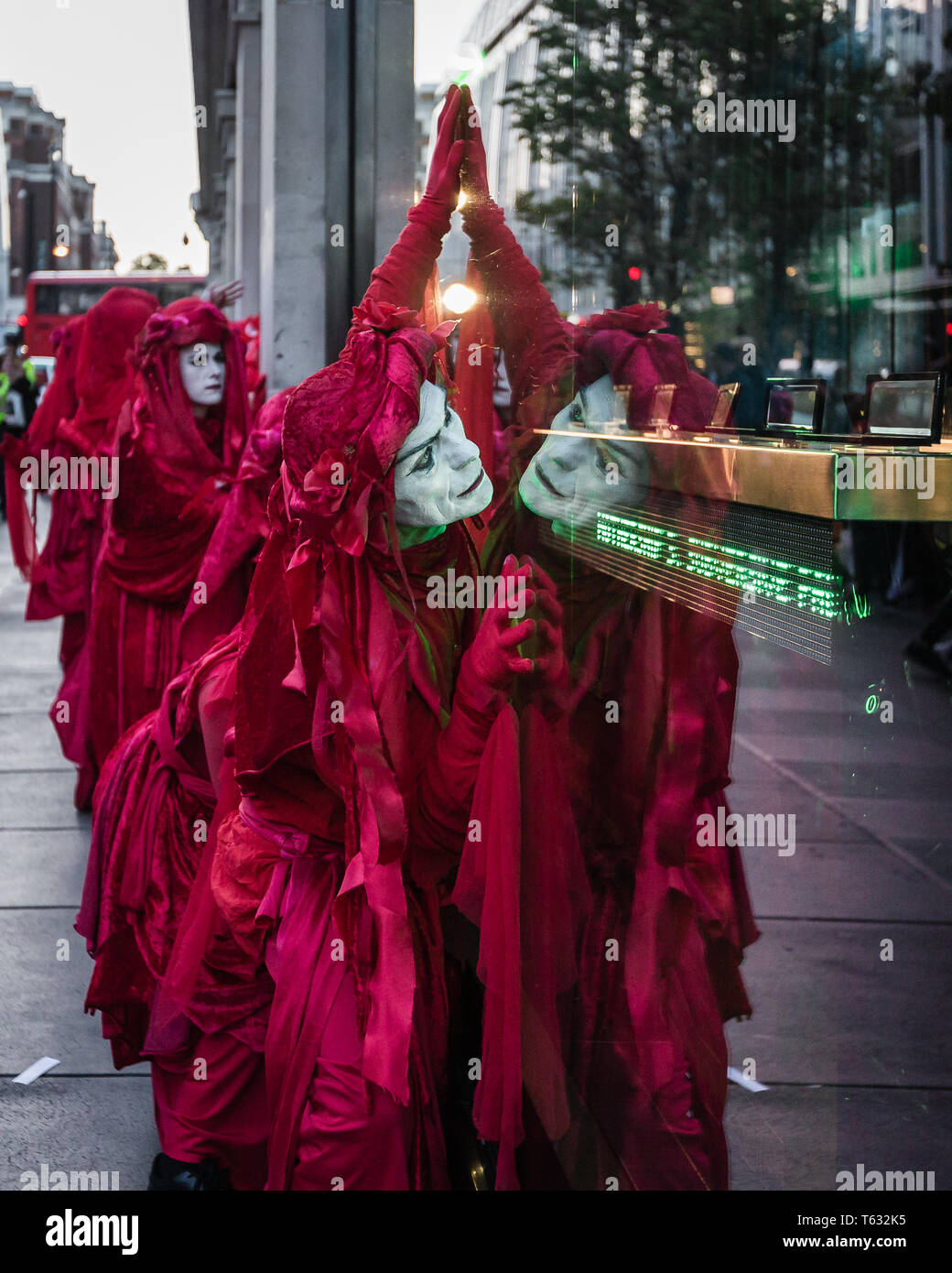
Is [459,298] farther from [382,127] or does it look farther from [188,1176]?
[188,1176]

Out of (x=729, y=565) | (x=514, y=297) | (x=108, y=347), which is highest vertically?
(x=108, y=347)

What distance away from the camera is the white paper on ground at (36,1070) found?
136 inches

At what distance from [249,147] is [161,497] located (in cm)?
427

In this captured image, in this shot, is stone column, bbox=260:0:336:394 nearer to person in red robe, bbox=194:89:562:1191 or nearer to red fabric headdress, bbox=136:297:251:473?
red fabric headdress, bbox=136:297:251:473

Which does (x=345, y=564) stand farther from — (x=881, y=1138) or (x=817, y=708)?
(x=881, y=1138)

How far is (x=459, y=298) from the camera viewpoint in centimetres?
250

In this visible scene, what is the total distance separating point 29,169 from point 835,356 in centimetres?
5956

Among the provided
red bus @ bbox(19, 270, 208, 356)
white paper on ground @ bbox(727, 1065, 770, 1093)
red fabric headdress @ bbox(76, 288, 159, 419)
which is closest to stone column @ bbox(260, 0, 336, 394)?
red fabric headdress @ bbox(76, 288, 159, 419)

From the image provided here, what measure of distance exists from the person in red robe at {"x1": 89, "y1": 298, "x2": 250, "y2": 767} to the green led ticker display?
2.69 m

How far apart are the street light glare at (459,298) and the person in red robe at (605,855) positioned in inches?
4.7

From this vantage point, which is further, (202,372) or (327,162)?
(202,372)

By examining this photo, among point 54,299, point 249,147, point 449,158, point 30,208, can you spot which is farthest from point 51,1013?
point 30,208

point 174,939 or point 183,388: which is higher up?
point 183,388

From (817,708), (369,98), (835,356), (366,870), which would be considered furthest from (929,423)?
(369,98)
